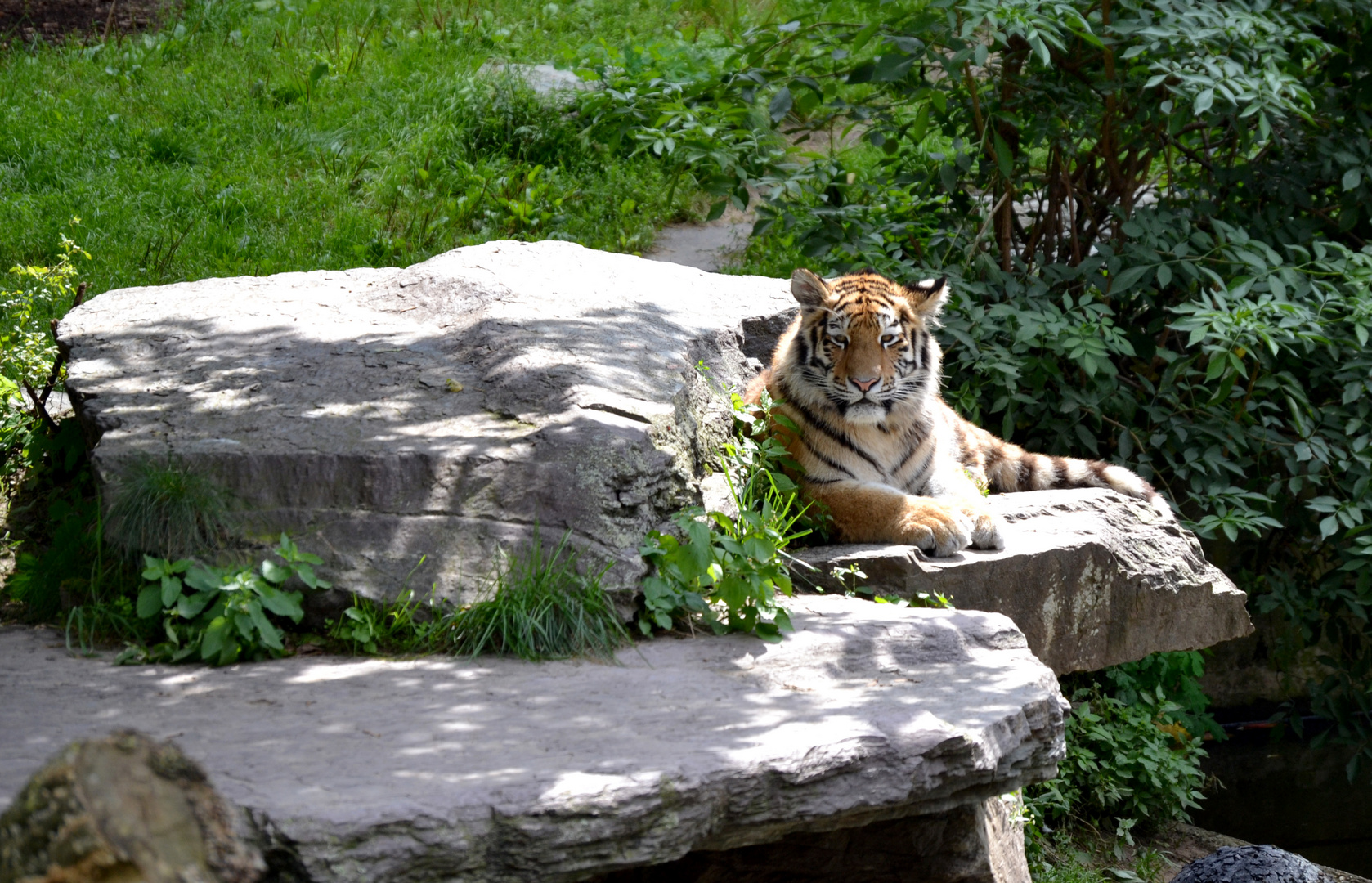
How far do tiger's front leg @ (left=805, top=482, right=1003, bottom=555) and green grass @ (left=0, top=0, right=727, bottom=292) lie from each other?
394 cm

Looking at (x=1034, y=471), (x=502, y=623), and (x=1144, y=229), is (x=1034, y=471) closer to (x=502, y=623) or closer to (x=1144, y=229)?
(x=1144, y=229)

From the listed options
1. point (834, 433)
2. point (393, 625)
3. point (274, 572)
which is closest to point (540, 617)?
point (393, 625)

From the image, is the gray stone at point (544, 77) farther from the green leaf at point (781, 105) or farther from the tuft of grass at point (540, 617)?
the tuft of grass at point (540, 617)

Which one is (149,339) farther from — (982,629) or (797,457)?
(982,629)

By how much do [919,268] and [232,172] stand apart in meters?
5.04

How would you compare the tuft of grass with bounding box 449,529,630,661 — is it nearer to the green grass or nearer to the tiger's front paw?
the tiger's front paw

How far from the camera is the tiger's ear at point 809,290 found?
512 cm

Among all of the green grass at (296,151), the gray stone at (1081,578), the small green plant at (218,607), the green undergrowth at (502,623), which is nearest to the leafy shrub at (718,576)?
the green undergrowth at (502,623)

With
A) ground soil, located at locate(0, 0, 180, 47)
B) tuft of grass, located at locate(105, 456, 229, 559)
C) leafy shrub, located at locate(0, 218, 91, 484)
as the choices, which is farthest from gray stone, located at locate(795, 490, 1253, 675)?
ground soil, located at locate(0, 0, 180, 47)

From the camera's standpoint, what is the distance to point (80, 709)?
308 cm

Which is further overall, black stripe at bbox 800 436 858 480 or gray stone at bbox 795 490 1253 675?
black stripe at bbox 800 436 858 480

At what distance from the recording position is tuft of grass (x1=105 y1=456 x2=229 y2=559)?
3699 millimetres

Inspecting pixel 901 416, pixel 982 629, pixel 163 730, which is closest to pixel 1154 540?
pixel 901 416

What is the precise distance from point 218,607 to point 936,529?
2.68 m
